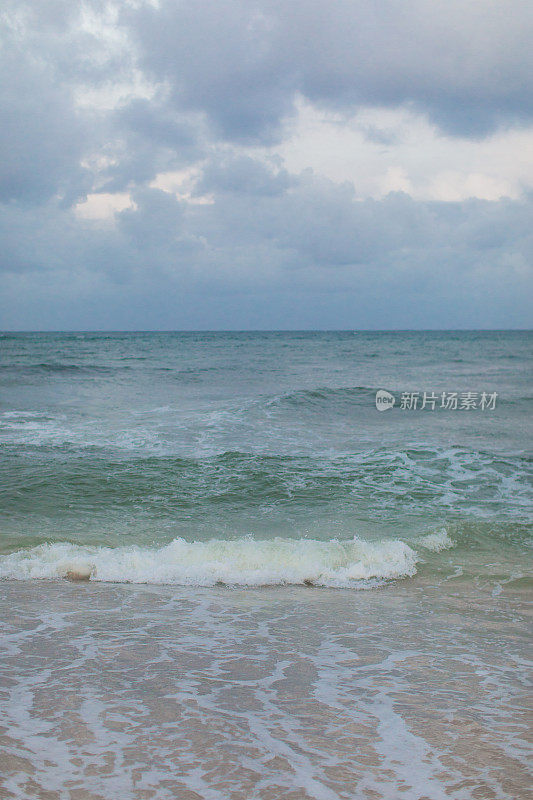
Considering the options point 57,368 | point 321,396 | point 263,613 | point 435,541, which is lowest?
point 263,613

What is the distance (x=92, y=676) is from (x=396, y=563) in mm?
4661

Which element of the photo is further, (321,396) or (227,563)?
(321,396)

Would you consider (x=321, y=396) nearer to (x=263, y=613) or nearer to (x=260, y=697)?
(x=263, y=613)

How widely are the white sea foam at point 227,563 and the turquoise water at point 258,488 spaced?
0.08 ft

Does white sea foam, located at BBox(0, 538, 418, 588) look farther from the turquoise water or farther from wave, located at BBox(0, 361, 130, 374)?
wave, located at BBox(0, 361, 130, 374)

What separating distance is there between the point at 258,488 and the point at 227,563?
381cm

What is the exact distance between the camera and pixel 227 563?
7.62 metres

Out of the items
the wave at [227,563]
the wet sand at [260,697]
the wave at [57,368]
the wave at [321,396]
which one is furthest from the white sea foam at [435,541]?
the wave at [57,368]

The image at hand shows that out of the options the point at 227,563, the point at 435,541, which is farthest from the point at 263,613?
the point at 435,541

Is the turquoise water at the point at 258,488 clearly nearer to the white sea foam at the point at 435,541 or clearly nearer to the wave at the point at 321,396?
the white sea foam at the point at 435,541

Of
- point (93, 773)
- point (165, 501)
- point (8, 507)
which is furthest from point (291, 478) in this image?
point (93, 773)

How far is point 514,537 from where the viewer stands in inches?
355

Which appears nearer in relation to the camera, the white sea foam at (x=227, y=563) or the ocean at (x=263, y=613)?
the ocean at (x=263, y=613)

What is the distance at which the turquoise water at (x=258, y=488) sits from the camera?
25.5 feet
